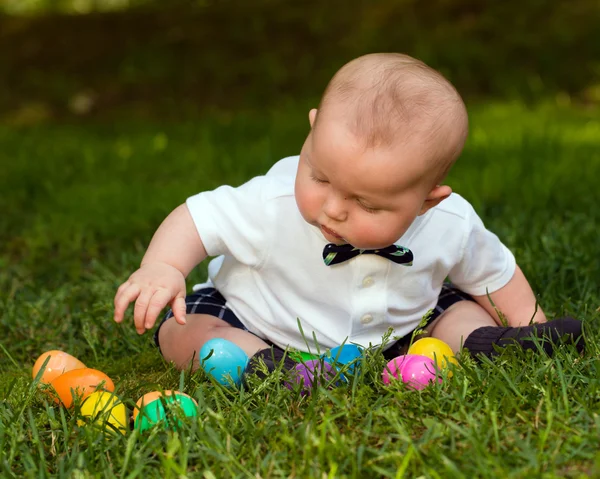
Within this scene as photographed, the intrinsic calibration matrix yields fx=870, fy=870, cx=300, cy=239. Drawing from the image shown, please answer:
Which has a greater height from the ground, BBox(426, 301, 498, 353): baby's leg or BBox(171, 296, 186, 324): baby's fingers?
BBox(171, 296, 186, 324): baby's fingers

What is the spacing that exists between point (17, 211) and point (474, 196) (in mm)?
2077

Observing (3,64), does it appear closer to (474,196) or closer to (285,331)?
(474,196)

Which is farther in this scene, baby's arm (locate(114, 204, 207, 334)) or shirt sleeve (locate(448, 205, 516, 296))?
shirt sleeve (locate(448, 205, 516, 296))

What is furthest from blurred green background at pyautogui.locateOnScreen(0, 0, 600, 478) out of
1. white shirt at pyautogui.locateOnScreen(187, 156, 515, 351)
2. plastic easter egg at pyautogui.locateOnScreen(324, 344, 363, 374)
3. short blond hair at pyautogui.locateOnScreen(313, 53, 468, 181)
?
short blond hair at pyautogui.locateOnScreen(313, 53, 468, 181)

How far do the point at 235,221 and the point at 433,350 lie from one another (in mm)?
629

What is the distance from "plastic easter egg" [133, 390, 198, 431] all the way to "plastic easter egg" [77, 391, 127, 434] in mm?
35

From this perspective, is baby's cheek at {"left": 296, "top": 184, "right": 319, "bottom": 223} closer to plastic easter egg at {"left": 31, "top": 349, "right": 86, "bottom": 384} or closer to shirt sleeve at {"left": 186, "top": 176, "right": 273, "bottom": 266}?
shirt sleeve at {"left": 186, "top": 176, "right": 273, "bottom": 266}

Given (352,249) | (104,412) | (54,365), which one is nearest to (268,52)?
(352,249)

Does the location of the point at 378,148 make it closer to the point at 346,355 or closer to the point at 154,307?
the point at 346,355

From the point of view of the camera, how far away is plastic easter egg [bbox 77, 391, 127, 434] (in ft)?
6.25

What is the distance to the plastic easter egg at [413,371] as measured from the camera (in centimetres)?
204

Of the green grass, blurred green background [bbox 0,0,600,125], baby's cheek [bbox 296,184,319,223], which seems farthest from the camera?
blurred green background [bbox 0,0,600,125]

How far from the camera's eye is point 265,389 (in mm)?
2070

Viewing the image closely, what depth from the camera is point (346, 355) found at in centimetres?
218
